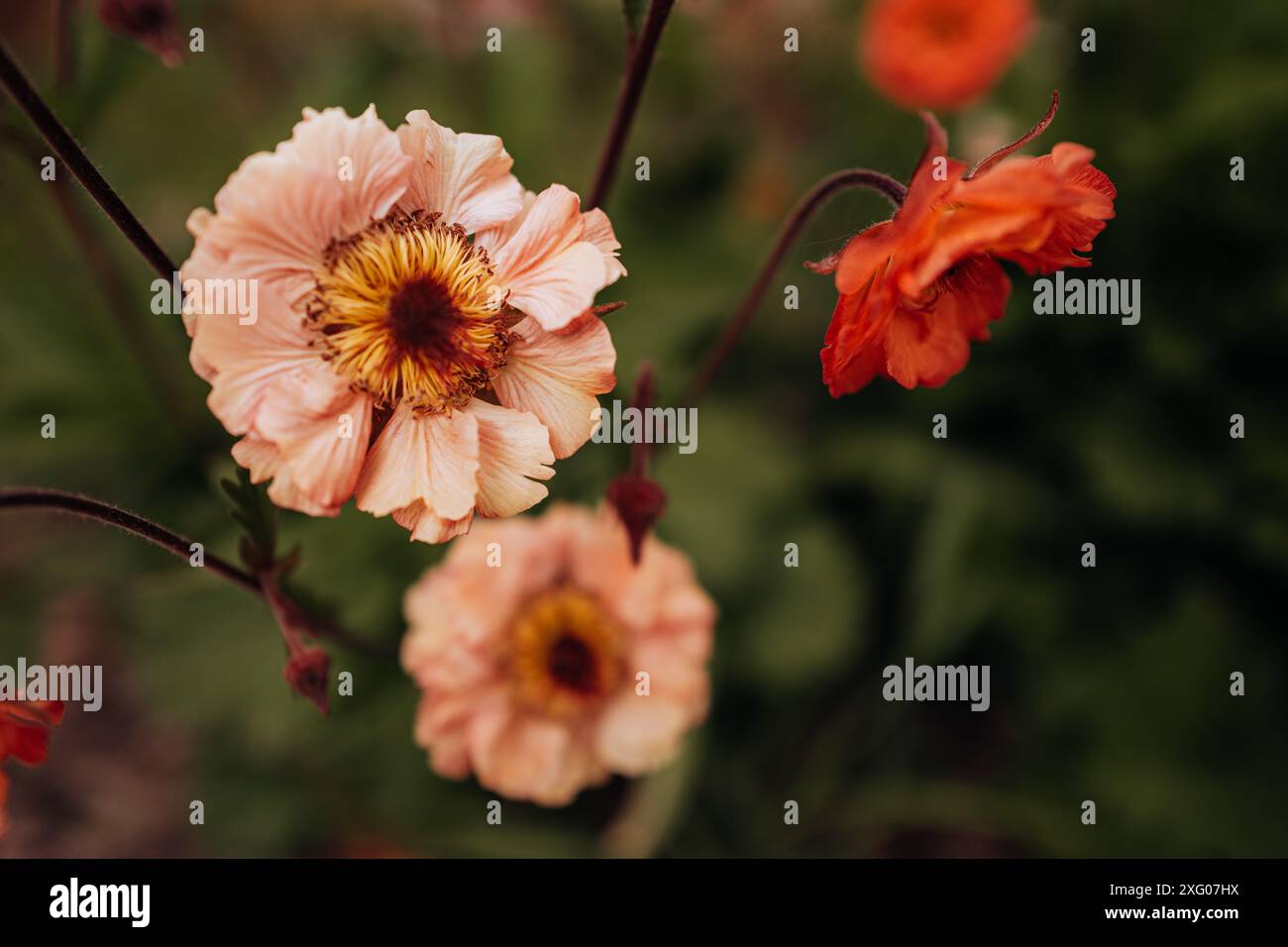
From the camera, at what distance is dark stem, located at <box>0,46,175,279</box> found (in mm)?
724

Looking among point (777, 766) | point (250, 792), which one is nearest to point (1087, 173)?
point (777, 766)

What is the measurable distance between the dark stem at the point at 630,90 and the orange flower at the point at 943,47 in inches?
45.5

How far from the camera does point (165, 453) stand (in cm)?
162

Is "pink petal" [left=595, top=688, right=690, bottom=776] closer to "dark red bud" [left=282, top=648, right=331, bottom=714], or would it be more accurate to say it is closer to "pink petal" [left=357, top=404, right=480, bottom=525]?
"dark red bud" [left=282, top=648, right=331, bottom=714]

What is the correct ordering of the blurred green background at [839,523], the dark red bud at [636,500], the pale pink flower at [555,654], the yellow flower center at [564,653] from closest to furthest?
the dark red bud at [636,500] < the pale pink flower at [555,654] < the yellow flower center at [564,653] < the blurred green background at [839,523]

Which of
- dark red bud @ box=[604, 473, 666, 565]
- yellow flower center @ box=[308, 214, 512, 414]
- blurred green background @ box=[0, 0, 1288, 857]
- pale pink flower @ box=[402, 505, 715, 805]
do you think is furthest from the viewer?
blurred green background @ box=[0, 0, 1288, 857]

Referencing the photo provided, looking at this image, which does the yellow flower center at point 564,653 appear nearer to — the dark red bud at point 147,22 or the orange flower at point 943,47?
the dark red bud at point 147,22

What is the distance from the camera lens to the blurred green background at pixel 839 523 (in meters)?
1.67

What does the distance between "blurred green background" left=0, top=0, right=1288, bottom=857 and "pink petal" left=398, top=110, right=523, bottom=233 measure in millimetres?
697

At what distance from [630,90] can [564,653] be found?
78 cm
